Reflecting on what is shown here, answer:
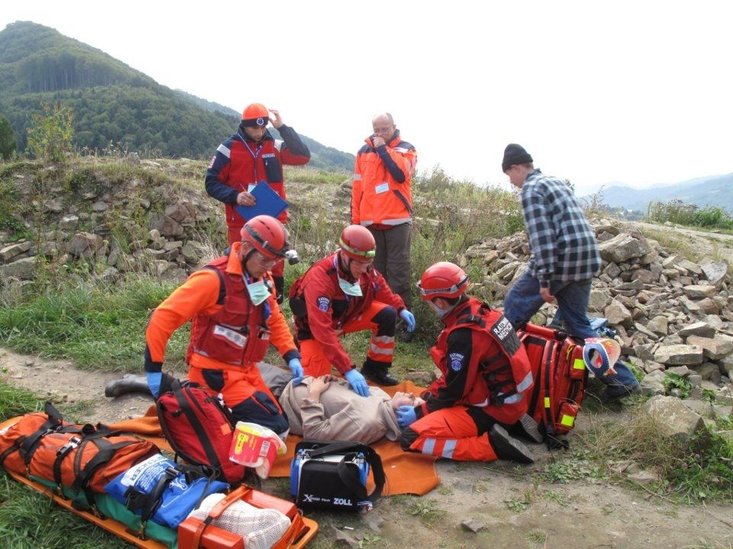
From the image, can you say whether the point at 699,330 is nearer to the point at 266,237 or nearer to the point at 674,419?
the point at 674,419

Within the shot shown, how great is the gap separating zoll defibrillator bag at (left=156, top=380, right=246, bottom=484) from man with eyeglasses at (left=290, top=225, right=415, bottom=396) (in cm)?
103

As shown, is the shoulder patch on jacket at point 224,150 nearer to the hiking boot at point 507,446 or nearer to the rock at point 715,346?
the hiking boot at point 507,446

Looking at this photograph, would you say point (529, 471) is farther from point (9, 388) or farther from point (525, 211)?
point (9, 388)

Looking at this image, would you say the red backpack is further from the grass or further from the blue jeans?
the grass

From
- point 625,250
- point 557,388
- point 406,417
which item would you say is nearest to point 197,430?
point 406,417

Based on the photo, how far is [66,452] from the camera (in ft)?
8.70

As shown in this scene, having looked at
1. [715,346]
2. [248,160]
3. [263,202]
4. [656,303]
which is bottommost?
[715,346]

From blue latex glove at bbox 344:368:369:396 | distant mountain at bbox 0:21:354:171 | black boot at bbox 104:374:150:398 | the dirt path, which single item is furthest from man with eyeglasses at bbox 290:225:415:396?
distant mountain at bbox 0:21:354:171

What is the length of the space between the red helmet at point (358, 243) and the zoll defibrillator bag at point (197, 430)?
1.39m

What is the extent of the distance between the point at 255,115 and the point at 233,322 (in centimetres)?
214

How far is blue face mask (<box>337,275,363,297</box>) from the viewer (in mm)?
3936

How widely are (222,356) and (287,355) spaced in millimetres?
526

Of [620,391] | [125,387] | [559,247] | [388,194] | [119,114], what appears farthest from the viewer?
[119,114]

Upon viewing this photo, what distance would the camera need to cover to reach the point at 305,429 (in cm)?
336
